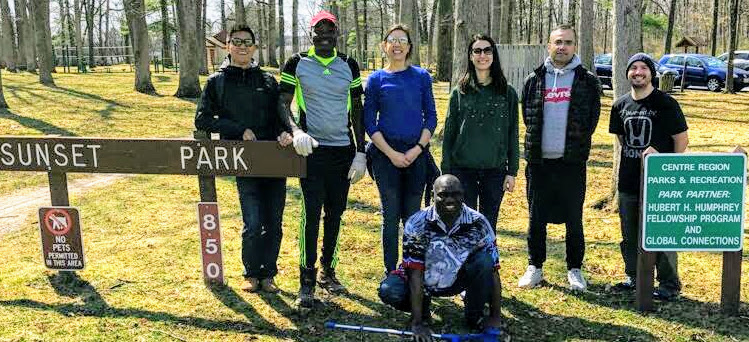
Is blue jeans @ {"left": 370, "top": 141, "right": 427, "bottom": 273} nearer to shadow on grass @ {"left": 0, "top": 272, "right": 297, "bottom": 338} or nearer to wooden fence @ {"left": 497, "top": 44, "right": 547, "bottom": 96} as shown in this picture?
shadow on grass @ {"left": 0, "top": 272, "right": 297, "bottom": 338}

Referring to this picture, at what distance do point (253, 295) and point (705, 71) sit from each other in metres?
23.2

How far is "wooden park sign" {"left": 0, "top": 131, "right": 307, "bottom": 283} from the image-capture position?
13.7 ft

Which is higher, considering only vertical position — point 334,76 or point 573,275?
point 334,76

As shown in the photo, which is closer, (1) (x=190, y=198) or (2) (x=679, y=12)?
(1) (x=190, y=198)

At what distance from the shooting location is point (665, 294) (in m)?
4.41

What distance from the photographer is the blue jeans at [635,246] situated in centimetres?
439

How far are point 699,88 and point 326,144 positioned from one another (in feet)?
78.2

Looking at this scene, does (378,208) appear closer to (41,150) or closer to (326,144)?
(326,144)

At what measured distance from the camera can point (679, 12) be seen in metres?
65.2

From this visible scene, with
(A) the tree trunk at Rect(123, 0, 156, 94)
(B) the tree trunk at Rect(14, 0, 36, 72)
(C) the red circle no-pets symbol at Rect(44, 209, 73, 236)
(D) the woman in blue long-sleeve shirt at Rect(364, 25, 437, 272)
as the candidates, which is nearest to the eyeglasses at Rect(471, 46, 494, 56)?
(D) the woman in blue long-sleeve shirt at Rect(364, 25, 437, 272)

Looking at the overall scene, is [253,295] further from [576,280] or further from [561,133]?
[561,133]

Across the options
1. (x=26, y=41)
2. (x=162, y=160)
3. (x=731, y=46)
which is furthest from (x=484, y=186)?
(x=26, y=41)

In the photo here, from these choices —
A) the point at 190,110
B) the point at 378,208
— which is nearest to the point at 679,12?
the point at 190,110

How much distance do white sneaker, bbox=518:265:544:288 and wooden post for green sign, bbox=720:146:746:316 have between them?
118cm
